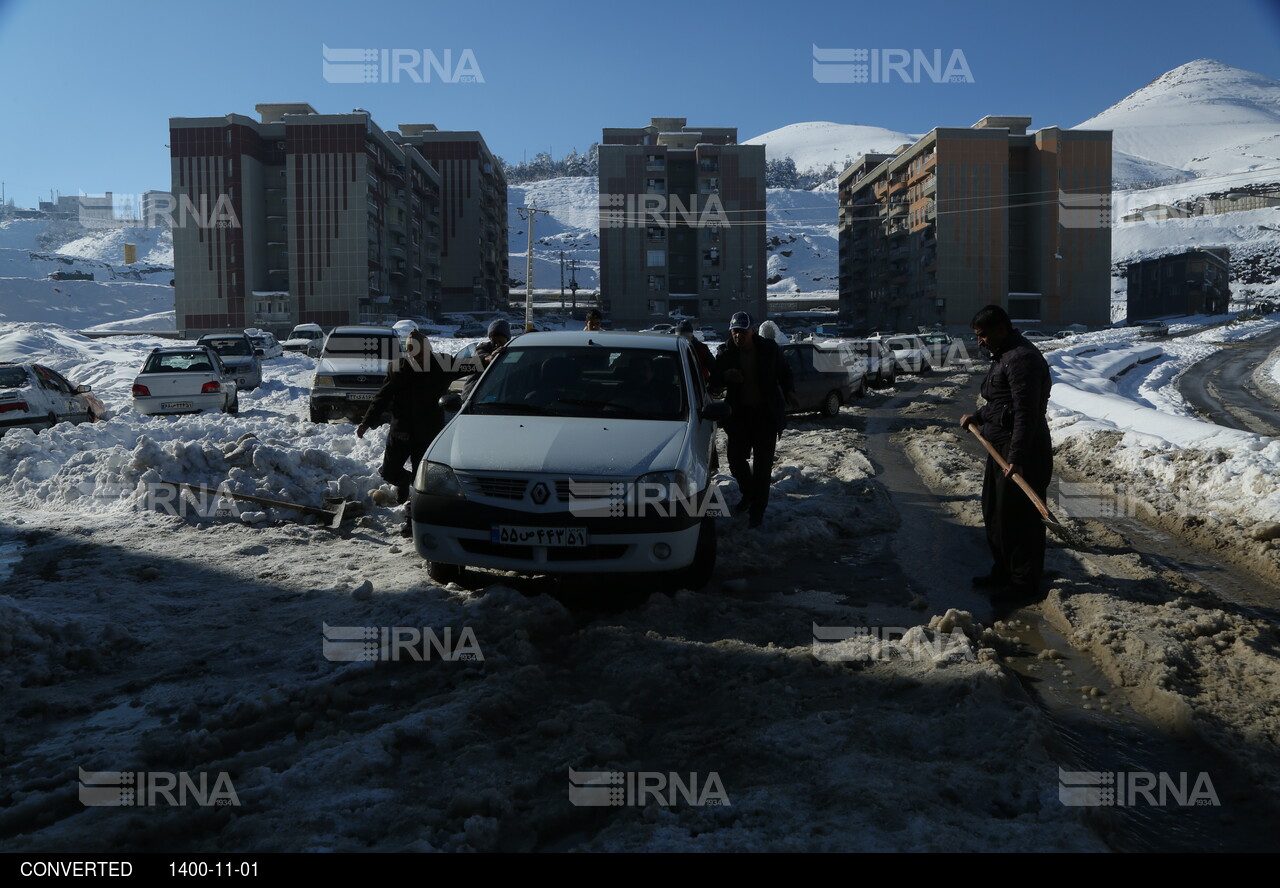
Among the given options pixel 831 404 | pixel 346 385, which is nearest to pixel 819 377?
pixel 831 404

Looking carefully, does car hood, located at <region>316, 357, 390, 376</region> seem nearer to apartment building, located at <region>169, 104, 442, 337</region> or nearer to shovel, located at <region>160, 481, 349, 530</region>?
shovel, located at <region>160, 481, 349, 530</region>

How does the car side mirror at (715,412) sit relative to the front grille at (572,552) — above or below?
above

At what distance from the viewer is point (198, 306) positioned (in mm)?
76438

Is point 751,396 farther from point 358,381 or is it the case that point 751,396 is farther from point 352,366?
point 352,366

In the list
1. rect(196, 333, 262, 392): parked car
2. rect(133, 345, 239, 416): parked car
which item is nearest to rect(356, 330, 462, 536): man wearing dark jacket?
rect(133, 345, 239, 416): parked car

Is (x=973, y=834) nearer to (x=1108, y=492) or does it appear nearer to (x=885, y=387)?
(x=1108, y=492)

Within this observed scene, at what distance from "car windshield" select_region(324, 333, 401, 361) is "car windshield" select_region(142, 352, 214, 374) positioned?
3.41 m

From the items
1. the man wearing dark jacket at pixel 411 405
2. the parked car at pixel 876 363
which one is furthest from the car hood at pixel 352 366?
the parked car at pixel 876 363

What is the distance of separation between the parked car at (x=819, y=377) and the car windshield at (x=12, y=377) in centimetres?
1328

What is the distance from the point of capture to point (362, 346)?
735 inches

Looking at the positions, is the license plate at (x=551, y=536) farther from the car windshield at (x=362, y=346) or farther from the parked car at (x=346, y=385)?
the car windshield at (x=362, y=346)

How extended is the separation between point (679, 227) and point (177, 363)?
80852mm

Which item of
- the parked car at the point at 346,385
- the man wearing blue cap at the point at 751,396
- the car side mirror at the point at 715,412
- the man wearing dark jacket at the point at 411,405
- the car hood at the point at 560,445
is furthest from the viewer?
the parked car at the point at 346,385

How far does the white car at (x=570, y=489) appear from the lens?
5.75 metres
